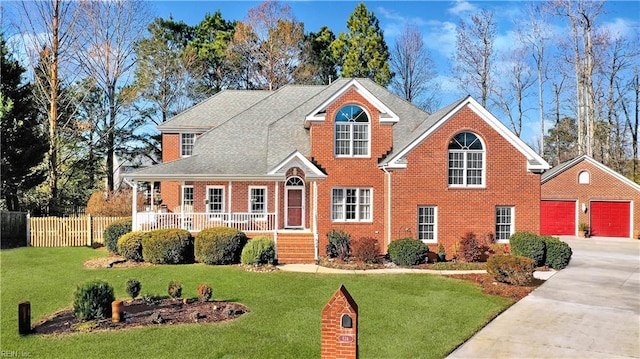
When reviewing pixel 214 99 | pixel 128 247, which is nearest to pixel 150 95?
pixel 214 99

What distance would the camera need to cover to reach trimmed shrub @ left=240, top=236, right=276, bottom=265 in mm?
16781

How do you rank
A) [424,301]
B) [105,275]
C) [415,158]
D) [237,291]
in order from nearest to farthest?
[424,301]
[237,291]
[105,275]
[415,158]

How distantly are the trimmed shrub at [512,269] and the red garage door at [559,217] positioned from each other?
1832cm

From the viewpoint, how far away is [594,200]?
96.7 ft

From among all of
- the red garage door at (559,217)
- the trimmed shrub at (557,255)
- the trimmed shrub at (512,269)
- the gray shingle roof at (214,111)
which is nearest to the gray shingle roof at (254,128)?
the gray shingle roof at (214,111)

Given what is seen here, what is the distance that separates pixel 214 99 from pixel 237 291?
18.4 metres

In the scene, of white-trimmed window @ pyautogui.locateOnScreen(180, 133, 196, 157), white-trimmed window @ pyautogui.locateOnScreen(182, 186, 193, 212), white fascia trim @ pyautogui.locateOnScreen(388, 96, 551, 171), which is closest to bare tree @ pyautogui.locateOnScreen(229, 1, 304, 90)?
white-trimmed window @ pyautogui.locateOnScreen(180, 133, 196, 157)

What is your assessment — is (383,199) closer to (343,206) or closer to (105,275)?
(343,206)

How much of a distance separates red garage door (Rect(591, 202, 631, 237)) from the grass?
20.5 meters

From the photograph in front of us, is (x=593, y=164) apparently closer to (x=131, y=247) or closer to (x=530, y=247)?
(x=530, y=247)

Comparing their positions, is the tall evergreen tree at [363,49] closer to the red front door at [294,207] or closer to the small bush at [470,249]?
the red front door at [294,207]

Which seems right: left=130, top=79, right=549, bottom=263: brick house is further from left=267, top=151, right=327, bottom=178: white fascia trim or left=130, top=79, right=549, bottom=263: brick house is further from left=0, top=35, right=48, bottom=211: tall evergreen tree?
left=0, top=35, right=48, bottom=211: tall evergreen tree

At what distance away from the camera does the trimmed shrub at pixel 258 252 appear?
16781mm

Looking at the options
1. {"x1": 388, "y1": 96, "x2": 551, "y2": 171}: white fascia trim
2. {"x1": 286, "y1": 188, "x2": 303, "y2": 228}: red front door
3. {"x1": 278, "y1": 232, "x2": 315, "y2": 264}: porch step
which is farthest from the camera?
{"x1": 286, "y1": 188, "x2": 303, "y2": 228}: red front door
